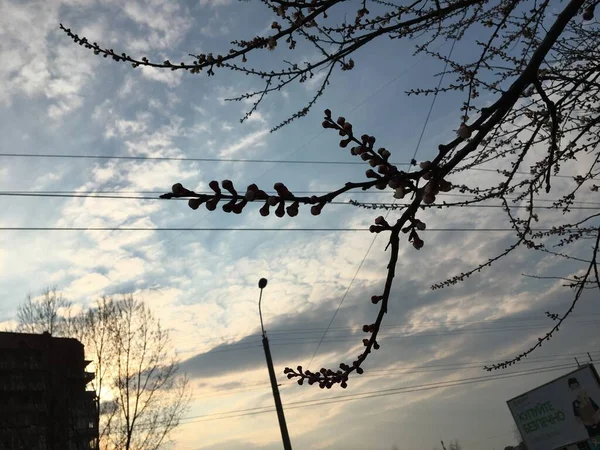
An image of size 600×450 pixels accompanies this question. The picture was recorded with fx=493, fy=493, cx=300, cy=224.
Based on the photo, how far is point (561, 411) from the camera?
2522cm

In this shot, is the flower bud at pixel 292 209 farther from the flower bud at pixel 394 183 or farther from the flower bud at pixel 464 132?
the flower bud at pixel 464 132

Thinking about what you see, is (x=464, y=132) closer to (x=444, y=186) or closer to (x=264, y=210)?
(x=444, y=186)

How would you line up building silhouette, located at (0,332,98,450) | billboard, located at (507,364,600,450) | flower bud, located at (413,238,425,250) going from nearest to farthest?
flower bud, located at (413,238,425,250)
building silhouette, located at (0,332,98,450)
billboard, located at (507,364,600,450)

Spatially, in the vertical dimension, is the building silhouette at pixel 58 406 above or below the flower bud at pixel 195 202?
above

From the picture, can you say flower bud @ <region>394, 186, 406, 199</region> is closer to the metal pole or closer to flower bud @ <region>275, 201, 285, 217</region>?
flower bud @ <region>275, 201, 285, 217</region>

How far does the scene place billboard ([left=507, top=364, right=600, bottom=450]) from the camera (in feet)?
77.0

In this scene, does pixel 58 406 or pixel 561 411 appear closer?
pixel 58 406

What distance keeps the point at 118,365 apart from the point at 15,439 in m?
4.82

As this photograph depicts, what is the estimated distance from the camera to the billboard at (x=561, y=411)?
924 inches

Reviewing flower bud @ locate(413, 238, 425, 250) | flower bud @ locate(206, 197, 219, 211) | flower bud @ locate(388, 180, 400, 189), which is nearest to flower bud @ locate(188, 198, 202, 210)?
flower bud @ locate(206, 197, 219, 211)

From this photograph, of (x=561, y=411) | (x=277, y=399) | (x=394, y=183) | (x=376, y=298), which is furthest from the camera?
(x=561, y=411)

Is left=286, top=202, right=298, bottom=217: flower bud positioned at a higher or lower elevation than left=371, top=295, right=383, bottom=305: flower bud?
higher

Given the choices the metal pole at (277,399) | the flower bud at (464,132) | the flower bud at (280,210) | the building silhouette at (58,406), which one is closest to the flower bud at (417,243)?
the flower bud at (464,132)

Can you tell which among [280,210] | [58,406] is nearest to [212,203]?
[280,210]
